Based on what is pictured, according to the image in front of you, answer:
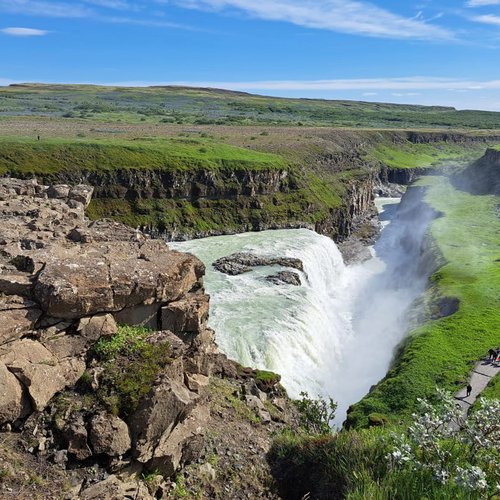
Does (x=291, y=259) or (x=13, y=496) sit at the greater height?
(x=13, y=496)

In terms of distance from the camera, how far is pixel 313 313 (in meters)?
55.9

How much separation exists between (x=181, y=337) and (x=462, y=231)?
8238 centimetres

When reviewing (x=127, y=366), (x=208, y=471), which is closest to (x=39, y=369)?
(x=127, y=366)

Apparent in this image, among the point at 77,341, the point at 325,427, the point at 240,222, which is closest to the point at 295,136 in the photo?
the point at 240,222

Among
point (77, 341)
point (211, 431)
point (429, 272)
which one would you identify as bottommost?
point (429, 272)

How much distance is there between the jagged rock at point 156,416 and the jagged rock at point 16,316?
5069 millimetres

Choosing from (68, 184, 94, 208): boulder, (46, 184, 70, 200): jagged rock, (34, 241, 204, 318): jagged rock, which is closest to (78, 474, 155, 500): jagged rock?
(34, 241, 204, 318): jagged rock

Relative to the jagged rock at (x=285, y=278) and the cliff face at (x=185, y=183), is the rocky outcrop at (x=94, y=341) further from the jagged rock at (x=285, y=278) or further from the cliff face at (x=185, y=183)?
the cliff face at (x=185, y=183)

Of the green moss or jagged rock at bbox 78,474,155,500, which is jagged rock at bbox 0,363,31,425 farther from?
jagged rock at bbox 78,474,155,500

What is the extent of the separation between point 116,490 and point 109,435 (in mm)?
1773

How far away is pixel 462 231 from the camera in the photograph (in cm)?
9406

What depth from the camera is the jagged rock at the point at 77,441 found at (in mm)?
17312

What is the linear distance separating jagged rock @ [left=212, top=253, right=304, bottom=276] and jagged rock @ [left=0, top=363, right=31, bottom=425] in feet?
156

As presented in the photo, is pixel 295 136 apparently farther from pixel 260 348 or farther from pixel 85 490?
pixel 85 490
